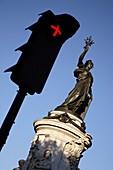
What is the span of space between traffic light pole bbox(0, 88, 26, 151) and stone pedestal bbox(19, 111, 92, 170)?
817 centimetres

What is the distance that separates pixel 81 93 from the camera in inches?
491

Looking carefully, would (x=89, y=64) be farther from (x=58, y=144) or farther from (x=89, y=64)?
(x=58, y=144)

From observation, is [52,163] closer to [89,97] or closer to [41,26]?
[89,97]

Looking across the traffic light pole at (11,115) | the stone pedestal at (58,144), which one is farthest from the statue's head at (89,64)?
the traffic light pole at (11,115)

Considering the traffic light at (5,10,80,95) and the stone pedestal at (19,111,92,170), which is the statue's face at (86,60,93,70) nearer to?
the stone pedestal at (19,111,92,170)

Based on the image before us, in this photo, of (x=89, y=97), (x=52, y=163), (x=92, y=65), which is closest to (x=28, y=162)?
(x=52, y=163)

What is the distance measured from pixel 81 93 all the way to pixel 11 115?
1065 cm

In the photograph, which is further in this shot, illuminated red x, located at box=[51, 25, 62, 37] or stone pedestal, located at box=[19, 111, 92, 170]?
stone pedestal, located at box=[19, 111, 92, 170]

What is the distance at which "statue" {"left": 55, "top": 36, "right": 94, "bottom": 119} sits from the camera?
11914 mm

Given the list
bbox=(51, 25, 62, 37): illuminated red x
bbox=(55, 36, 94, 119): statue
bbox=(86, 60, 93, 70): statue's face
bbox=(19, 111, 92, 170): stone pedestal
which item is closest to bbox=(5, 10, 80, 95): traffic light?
bbox=(51, 25, 62, 37): illuminated red x

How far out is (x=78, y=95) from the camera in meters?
12.3

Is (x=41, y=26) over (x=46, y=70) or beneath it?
over

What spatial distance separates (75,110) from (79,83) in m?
1.43

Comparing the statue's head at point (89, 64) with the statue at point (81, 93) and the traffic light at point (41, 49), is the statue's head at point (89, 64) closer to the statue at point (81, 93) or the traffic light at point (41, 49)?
the statue at point (81, 93)
